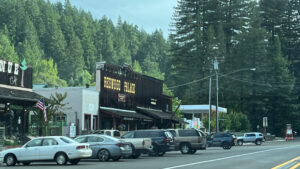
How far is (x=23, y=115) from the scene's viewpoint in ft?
130

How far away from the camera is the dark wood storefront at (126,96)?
158ft

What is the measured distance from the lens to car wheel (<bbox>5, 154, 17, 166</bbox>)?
24.2 m

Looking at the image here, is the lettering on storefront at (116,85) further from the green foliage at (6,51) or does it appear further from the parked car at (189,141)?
the green foliage at (6,51)

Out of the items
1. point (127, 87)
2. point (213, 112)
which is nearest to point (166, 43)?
point (213, 112)

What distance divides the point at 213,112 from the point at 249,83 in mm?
16104

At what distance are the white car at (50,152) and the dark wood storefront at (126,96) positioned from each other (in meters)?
23.4

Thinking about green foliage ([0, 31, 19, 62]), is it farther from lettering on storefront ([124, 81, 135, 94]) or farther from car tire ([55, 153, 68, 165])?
car tire ([55, 153, 68, 165])

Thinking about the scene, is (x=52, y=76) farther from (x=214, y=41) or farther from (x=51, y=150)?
(x=51, y=150)

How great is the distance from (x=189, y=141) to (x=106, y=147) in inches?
419

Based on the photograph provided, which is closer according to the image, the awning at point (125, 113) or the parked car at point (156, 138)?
the parked car at point (156, 138)

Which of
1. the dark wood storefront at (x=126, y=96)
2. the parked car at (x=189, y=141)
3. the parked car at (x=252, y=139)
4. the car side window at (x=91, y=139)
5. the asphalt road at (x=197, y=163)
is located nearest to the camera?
the asphalt road at (x=197, y=163)

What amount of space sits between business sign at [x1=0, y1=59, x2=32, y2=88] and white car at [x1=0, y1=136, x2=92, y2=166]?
45.4 feet

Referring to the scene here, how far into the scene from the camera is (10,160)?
953 inches

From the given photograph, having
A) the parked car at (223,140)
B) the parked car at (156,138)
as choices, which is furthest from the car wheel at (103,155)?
the parked car at (223,140)
